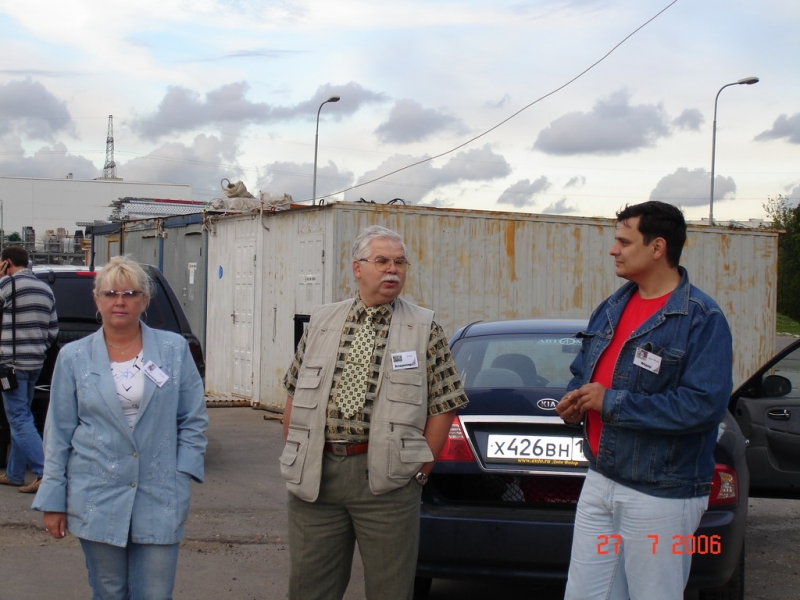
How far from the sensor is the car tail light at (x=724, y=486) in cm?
429

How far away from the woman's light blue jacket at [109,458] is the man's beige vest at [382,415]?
44 cm

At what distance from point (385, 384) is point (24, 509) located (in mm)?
4669

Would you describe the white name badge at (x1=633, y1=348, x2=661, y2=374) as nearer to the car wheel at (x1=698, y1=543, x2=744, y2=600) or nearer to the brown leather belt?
the brown leather belt

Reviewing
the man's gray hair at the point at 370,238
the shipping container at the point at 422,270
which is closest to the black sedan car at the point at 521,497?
the man's gray hair at the point at 370,238

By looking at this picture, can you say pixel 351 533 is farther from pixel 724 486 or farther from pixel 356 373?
pixel 724 486

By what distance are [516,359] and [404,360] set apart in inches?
73.0

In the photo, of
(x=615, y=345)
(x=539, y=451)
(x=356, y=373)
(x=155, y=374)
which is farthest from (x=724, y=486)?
(x=155, y=374)

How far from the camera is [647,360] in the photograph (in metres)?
3.17

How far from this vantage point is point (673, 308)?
321 centimetres

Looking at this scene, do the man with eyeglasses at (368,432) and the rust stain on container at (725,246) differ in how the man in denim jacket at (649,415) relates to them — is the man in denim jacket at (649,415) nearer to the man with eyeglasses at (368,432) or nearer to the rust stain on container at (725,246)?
the man with eyeglasses at (368,432)

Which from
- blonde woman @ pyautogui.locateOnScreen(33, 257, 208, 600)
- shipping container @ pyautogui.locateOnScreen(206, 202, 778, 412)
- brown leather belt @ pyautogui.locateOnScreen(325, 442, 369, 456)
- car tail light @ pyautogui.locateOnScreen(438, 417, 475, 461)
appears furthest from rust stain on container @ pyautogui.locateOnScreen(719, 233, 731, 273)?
blonde woman @ pyautogui.locateOnScreen(33, 257, 208, 600)

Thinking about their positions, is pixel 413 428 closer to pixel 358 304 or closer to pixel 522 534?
pixel 358 304

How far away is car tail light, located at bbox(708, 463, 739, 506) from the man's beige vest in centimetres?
161

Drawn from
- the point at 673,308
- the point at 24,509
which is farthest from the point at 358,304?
the point at 24,509
